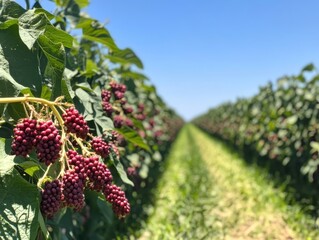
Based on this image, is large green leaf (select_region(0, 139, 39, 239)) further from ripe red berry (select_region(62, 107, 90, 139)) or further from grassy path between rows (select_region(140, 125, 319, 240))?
grassy path between rows (select_region(140, 125, 319, 240))

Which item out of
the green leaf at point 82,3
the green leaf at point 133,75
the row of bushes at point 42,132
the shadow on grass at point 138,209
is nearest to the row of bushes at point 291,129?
the shadow on grass at point 138,209

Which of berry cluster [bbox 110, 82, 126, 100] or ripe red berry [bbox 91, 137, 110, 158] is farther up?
berry cluster [bbox 110, 82, 126, 100]

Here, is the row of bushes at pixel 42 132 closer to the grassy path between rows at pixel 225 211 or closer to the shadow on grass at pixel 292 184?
the grassy path between rows at pixel 225 211

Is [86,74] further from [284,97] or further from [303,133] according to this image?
[284,97]

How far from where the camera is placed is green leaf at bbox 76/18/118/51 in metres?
3.08

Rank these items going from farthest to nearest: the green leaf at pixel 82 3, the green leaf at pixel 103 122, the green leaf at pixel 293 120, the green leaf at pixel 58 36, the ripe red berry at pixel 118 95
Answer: the green leaf at pixel 293 120 → the green leaf at pixel 82 3 → the ripe red berry at pixel 118 95 → the green leaf at pixel 103 122 → the green leaf at pixel 58 36

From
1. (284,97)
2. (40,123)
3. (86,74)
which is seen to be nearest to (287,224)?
(284,97)

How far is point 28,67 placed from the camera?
2041 mm

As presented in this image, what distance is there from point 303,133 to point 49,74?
6.69 metres

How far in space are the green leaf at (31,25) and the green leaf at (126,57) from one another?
4.31 feet

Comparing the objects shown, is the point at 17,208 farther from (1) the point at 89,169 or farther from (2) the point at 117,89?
(2) the point at 117,89

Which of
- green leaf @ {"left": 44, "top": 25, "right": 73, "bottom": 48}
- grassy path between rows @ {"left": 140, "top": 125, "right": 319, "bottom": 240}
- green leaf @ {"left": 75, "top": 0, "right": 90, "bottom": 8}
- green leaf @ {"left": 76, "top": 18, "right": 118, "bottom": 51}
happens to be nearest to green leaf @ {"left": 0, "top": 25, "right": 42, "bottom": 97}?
green leaf @ {"left": 44, "top": 25, "right": 73, "bottom": 48}

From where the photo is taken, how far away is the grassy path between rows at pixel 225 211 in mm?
5812

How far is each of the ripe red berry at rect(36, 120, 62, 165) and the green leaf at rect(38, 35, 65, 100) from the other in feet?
2.00
